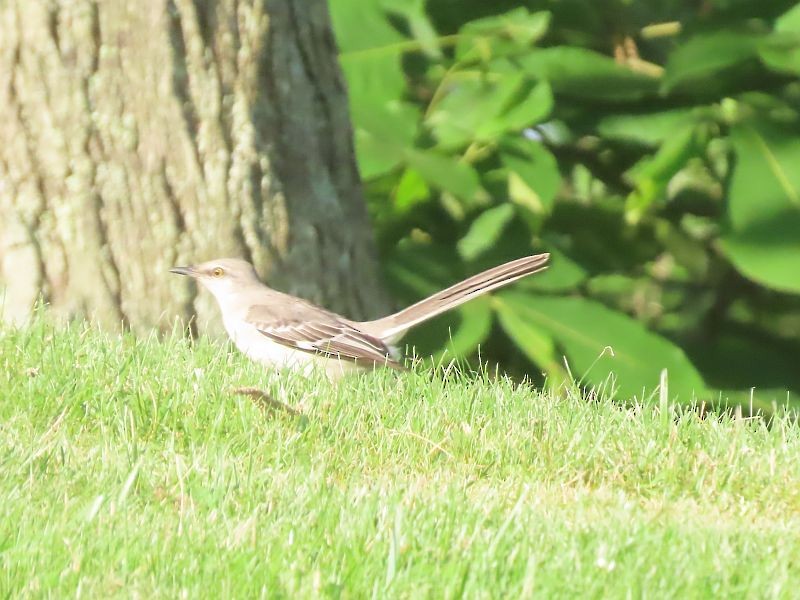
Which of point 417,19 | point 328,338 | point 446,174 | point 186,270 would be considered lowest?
point 328,338

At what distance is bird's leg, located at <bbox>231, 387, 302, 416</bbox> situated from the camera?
5.05 m

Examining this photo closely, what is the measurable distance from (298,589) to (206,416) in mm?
1676

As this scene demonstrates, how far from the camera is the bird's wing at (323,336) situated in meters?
7.06

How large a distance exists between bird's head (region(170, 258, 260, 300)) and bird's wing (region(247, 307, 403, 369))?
333mm

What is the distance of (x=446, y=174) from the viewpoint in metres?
6.69

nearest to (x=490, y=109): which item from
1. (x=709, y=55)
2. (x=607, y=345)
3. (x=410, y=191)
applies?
(x=410, y=191)

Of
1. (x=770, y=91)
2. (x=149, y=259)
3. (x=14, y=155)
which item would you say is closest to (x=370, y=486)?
(x=149, y=259)

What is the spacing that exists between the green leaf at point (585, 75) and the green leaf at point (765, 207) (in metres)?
0.58

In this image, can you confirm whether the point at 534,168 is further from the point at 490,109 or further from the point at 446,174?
the point at 446,174

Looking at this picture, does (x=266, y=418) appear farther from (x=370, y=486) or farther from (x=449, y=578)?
(x=449, y=578)

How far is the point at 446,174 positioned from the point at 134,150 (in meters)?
1.54

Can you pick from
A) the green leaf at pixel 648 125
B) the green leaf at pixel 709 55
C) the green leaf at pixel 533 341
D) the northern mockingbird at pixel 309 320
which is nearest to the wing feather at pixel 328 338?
the northern mockingbird at pixel 309 320

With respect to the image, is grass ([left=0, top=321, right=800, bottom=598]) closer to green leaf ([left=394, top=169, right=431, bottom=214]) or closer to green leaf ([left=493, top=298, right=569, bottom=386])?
green leaf ([left=493, top=298, right=569, bottom=386])

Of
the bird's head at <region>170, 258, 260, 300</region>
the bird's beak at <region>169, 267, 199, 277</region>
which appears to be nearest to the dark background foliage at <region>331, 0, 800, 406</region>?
the bird's head at <region>170, 258, 260, 300</region>
